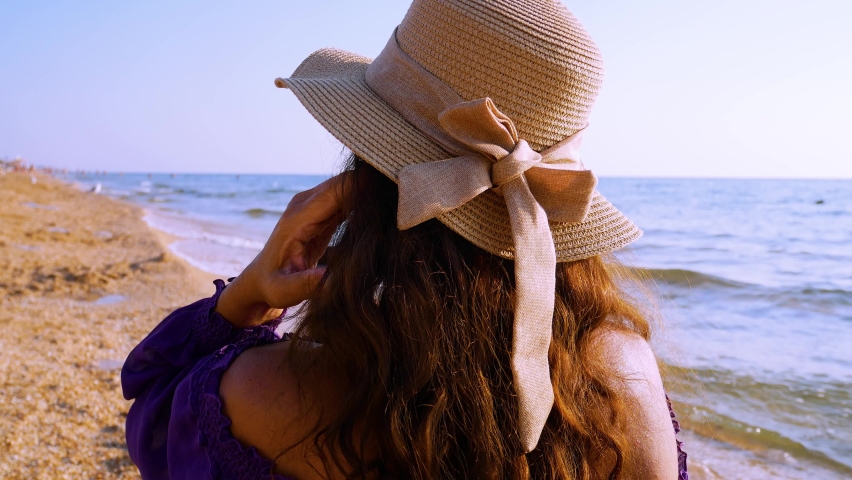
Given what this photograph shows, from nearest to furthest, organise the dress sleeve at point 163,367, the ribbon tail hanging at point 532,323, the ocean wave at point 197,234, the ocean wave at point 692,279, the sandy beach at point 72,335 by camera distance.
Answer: the ribbon tail hanging at point 532,323
the dress sleeve at point 163,367
the sandy beach at point 72,335
the ocean wave at point 692,279
the ocean wave at point 197,234

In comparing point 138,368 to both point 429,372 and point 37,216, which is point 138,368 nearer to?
point 429,372

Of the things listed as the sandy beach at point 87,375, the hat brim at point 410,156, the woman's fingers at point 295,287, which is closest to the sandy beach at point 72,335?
the sandy beach at point 87,375

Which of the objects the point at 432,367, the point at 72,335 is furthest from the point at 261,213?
the point at 432,367

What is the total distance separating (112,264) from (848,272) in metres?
10.0

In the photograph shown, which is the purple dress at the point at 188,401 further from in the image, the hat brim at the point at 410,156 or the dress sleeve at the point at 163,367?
the hat brim at the point at 410,156

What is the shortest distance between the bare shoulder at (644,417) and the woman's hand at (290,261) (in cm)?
60

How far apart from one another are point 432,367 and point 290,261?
45 cm

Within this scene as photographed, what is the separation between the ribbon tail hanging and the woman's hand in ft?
1.29

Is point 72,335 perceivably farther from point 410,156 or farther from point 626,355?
point 626,355

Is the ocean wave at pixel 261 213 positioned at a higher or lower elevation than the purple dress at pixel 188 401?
lower

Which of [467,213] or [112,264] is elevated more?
[467,213]

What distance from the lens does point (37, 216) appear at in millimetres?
12164

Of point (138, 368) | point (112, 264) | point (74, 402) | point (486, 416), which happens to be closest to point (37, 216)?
point (112, 264)

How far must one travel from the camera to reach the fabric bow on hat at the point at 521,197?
1.07 metres
